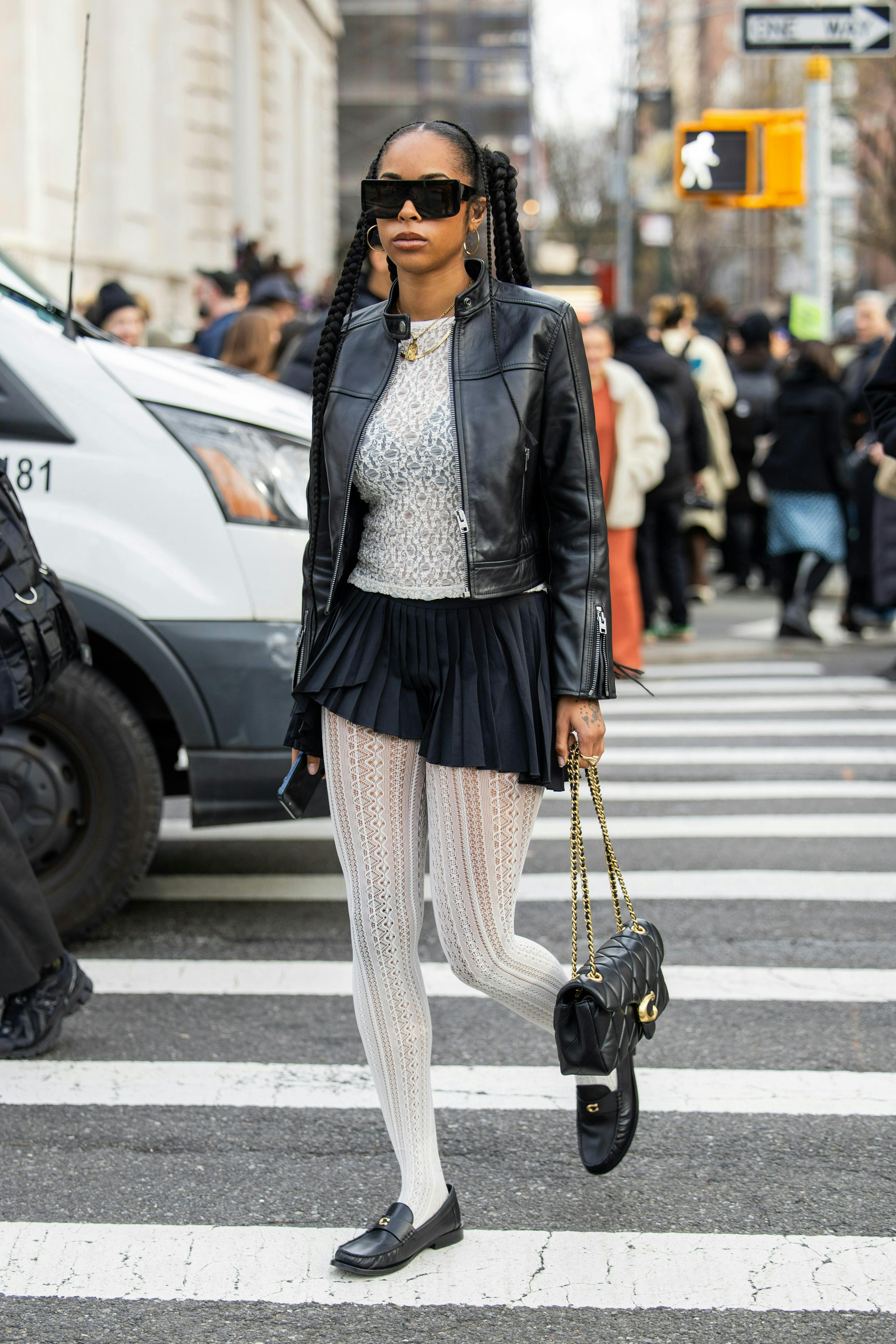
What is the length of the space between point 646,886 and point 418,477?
10.5 ft

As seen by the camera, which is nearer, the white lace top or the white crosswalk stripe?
the white lace top

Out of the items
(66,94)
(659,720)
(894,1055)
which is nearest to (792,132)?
(659,720)

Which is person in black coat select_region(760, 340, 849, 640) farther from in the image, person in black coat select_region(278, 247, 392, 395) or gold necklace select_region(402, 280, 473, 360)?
gold necklace select_region(402, 280, 473, 360)

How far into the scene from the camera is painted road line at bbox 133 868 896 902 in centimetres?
575

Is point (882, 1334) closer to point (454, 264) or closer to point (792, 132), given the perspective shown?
point (454, 264)

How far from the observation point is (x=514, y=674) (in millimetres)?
3012


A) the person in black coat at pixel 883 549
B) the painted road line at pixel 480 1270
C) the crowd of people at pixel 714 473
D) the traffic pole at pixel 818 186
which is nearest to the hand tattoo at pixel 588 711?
the painted road line at pixel 480 1270

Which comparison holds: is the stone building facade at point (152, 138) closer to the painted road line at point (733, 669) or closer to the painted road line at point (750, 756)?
the painted road line at point (733, 669)

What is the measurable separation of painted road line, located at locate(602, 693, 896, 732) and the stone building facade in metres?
5.26

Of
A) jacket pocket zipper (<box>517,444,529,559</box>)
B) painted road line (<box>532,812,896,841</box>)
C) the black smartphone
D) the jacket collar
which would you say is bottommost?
painted road line (<box>532,812,896,841</box>)

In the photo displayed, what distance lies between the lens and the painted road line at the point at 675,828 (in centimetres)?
658

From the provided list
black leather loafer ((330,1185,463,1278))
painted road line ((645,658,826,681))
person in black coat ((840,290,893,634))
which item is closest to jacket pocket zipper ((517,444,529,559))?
black leather loafer ((330,1185,463,1278))

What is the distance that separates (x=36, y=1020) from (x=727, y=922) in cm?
228

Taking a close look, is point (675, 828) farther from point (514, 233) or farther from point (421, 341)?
point (421, 341)
